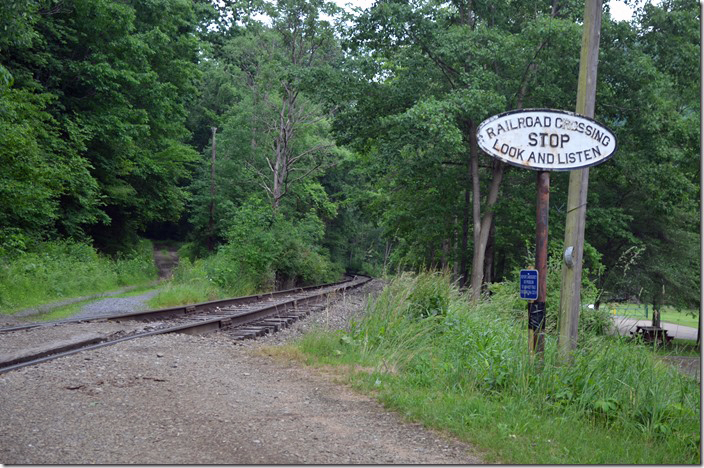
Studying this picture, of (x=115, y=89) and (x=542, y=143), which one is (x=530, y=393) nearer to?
(x=542, y=143)

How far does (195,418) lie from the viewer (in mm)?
5285

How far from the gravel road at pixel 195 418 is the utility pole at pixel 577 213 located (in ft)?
7.20

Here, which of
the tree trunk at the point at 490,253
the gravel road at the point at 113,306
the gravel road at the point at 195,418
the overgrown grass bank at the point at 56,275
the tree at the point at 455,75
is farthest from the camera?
the tree trunk at the point at 490,253

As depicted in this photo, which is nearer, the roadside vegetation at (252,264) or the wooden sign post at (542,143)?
the wooden sign post at (542,143)

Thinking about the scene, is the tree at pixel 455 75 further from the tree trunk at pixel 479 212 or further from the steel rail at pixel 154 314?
the steel rail at pixel 154 314

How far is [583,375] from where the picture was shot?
6199 mm

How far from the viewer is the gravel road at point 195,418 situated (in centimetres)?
446

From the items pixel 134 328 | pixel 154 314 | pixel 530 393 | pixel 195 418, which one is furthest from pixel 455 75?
pixel 195 418

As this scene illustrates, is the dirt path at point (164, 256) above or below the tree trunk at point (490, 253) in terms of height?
below

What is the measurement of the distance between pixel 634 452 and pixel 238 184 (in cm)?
3906

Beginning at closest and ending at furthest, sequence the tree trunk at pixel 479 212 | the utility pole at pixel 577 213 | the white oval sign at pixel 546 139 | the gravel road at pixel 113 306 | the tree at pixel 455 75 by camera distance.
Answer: the white oval sign at pixel 546 139
the utility pole at pixel 577 213
the gravel road at pixel 113 306
the tree at pixel 455 75
the tree trunk at pixel 479 212

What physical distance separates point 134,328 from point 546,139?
301 inches

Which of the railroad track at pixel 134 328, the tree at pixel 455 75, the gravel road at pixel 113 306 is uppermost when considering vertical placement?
the tree at pixel 455 75

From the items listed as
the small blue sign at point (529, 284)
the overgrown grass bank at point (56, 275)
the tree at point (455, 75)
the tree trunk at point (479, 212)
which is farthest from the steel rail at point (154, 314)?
the small blue sign at point (529, 284)
